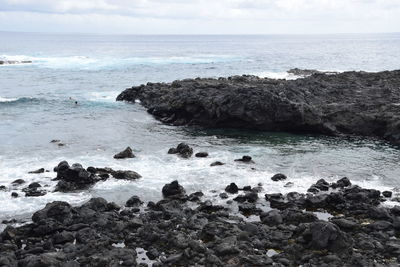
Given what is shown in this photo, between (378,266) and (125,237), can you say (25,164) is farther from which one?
(378,266)

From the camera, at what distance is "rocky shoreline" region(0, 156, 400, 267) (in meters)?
22.2

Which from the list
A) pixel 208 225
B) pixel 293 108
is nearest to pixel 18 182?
pixel 208 225

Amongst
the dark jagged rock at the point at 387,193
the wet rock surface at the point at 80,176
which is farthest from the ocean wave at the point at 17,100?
the dark jagged rock at the point at 387,193

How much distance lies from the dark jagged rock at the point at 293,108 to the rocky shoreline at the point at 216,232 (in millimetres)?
19240

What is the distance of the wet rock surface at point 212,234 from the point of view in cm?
2214

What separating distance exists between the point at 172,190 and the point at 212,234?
25.8ft

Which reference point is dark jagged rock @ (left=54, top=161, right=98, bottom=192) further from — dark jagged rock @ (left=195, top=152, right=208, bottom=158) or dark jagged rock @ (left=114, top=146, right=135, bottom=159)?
dark jagged rock @ (left=195, top=152, right=208, bottom=158)

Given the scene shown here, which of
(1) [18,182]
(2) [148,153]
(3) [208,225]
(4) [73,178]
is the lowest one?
(2) [148,153]

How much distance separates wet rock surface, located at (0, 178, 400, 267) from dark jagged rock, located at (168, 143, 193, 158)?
11074 mm

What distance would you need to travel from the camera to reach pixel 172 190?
32.2m

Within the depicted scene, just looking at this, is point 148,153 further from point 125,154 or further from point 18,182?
point 18,182

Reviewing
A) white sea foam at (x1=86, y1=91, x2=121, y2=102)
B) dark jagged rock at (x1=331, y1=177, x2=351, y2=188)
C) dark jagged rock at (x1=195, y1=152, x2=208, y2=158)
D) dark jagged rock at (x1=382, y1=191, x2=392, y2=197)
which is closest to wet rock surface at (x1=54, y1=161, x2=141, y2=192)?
dark jagged rock at (x1=195, y1=152, x2=208, y2=158)

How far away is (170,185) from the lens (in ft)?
106

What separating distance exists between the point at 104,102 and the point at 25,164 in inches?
1286
